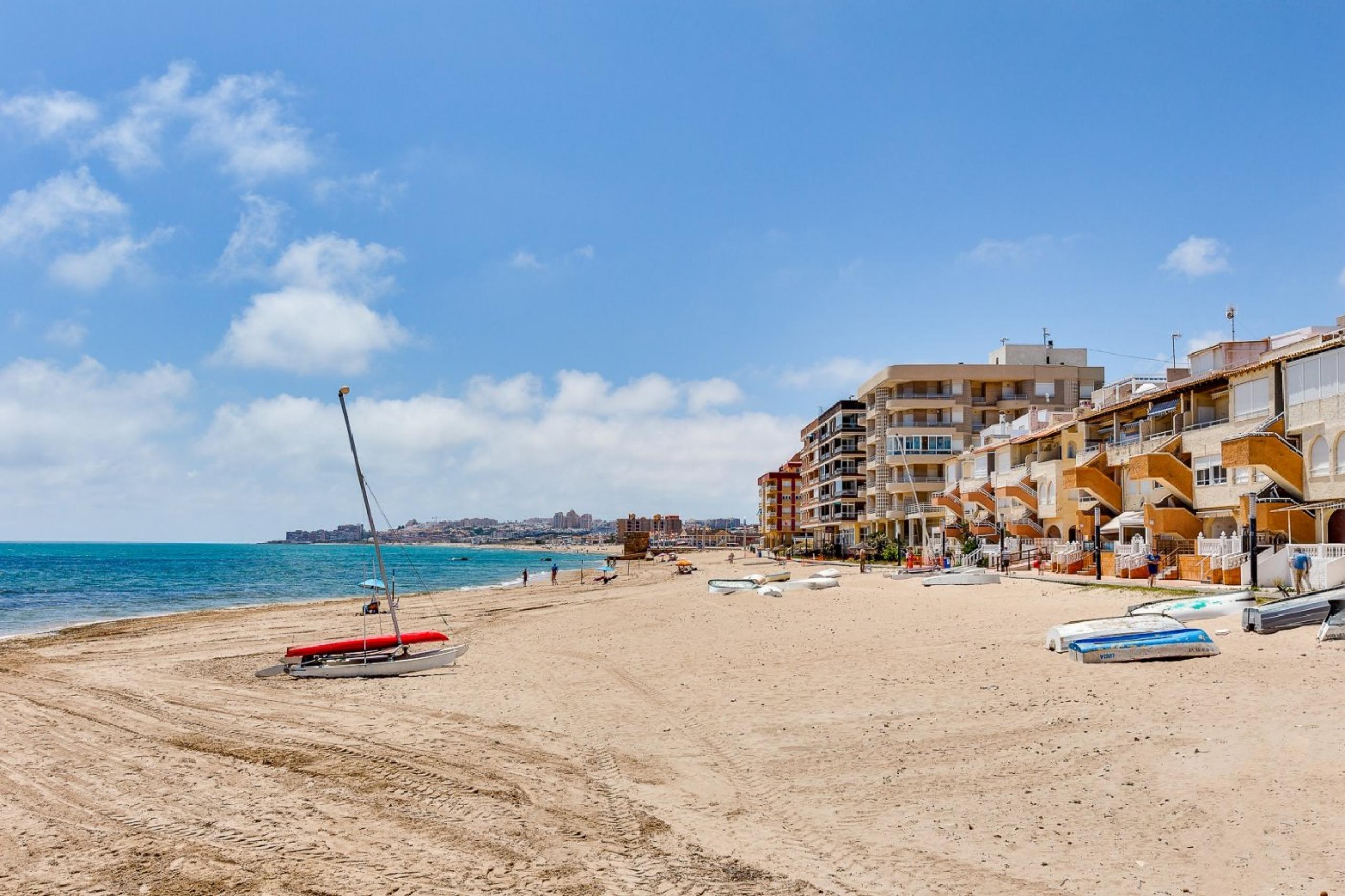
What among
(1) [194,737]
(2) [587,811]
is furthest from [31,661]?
(2) [587,811]

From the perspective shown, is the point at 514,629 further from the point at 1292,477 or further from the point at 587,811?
the point at 1292,477

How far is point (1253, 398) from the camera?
33188 millimetres

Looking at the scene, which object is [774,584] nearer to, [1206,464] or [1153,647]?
[1206,464]

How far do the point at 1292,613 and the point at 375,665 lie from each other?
67.0 feet

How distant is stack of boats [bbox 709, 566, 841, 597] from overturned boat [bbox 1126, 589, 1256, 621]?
22.2 metres

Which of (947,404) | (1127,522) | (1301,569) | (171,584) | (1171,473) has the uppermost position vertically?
(947,404)

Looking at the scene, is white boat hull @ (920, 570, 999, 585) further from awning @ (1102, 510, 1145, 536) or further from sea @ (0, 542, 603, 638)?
sea @ (0, 542, 603, 638)

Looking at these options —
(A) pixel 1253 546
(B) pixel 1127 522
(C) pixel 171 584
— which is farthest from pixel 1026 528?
(C) pixel 171 584

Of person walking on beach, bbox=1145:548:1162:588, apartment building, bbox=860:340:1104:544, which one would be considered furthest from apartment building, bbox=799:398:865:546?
person walking on beach, bbox=1145:548:1162:588

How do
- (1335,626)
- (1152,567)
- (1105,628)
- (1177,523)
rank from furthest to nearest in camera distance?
(1177,523)
(1152,567)
(1105,628)
(1335,626)

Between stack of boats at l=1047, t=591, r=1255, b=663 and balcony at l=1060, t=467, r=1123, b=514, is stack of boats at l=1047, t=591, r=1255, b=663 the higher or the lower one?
the lower one

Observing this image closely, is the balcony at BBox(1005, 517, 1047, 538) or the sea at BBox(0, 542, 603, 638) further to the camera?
the sea at BBox(0, 542, 603, 638)

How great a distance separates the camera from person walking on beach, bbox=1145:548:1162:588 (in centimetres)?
3091

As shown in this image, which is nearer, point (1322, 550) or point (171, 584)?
point (1322, 550)
